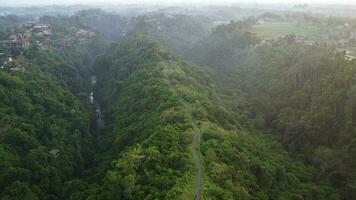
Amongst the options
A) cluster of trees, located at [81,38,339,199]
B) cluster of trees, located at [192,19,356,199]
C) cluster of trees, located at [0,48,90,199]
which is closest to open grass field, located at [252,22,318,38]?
cluster of trees, located at [192,19,356,199]

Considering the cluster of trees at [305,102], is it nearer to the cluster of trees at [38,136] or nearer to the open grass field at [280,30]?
the open grass field at [280,30]

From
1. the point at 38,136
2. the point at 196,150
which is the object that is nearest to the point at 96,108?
the point at 38,136

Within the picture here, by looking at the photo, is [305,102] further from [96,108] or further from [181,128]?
[96,108]

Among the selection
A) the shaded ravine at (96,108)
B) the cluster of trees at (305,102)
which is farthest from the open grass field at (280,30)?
the shaded ravine at (96,108)

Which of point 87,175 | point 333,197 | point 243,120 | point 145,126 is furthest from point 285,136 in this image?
point 87,175

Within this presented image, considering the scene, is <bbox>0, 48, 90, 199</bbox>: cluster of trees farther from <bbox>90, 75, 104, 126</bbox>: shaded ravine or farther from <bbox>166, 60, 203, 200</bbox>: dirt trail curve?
<bbox>166, 60, 203, 200</bbox>: dirt trail curve
